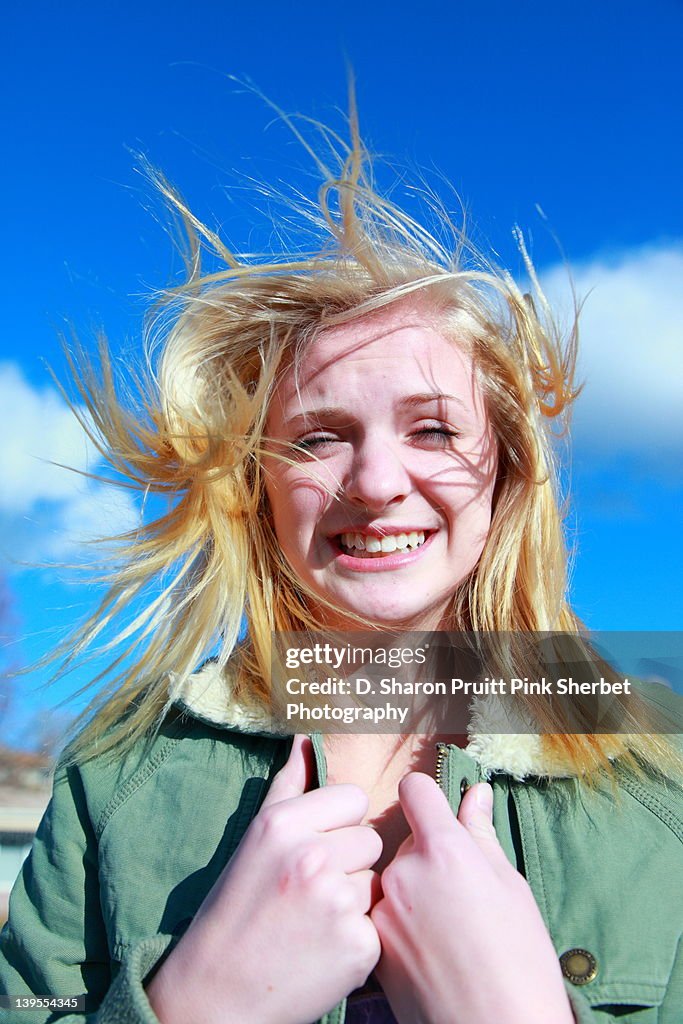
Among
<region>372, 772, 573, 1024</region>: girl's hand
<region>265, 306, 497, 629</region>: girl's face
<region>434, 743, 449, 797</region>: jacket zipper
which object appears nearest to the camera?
<region>372, 772, 573, 1024</region>: girl's hand

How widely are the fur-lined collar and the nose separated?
52cm

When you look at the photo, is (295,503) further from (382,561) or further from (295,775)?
(295,775)

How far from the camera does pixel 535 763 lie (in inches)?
76.9

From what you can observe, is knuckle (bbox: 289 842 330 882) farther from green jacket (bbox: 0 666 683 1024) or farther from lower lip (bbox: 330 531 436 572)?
lower lip (bbox: 330 531 436 572)

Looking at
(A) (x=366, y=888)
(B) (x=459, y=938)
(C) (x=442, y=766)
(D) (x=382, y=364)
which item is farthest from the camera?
(D) (x=382, y=364)

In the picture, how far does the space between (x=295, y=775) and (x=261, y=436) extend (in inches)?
36.2

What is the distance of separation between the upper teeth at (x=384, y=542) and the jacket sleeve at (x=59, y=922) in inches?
34.0

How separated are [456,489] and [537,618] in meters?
0.43

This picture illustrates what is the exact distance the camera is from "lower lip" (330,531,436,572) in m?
2.05

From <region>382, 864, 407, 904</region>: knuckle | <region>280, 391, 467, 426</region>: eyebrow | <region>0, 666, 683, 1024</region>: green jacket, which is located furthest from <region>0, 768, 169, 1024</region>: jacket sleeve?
<region>280, 391, 467, 426</region>: eyebrow

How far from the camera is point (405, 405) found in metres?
2.09

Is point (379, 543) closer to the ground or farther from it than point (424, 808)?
farther from it

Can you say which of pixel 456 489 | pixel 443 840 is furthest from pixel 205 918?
pixel 456 489

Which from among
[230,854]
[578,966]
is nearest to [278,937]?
[230,854]
